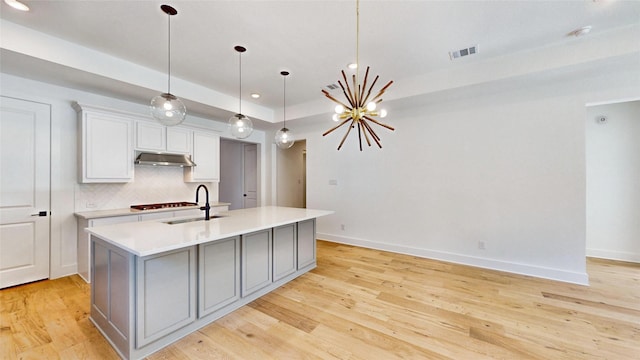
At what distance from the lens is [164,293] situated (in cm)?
203

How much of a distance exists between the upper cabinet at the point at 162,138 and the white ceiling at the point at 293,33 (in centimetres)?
52

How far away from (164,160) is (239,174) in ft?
Result: 10.3

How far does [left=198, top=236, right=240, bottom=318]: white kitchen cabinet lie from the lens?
7.52ft

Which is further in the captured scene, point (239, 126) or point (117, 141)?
point (117, 141)

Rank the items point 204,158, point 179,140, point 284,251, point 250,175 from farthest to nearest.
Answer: point 250,175, point 204,158, point 179,140, point 284,251

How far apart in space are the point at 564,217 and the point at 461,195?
4.06ft

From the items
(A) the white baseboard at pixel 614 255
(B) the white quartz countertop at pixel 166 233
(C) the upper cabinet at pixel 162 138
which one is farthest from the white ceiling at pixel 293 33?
(A) the white baseboard at pixel 614 255

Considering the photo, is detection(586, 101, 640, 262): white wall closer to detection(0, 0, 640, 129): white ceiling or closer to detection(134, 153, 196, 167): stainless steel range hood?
detection(0, 0, 640, 129): white ceiling

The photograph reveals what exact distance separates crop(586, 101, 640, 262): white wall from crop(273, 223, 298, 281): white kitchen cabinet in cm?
504

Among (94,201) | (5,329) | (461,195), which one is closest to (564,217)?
(461,195)

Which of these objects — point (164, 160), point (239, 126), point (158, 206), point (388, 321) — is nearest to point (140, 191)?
point (158, 206)

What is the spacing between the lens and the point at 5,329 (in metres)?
2.23

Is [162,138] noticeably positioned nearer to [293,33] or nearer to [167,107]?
[167,107]

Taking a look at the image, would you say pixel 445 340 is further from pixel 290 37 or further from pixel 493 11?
pixel 290 37
